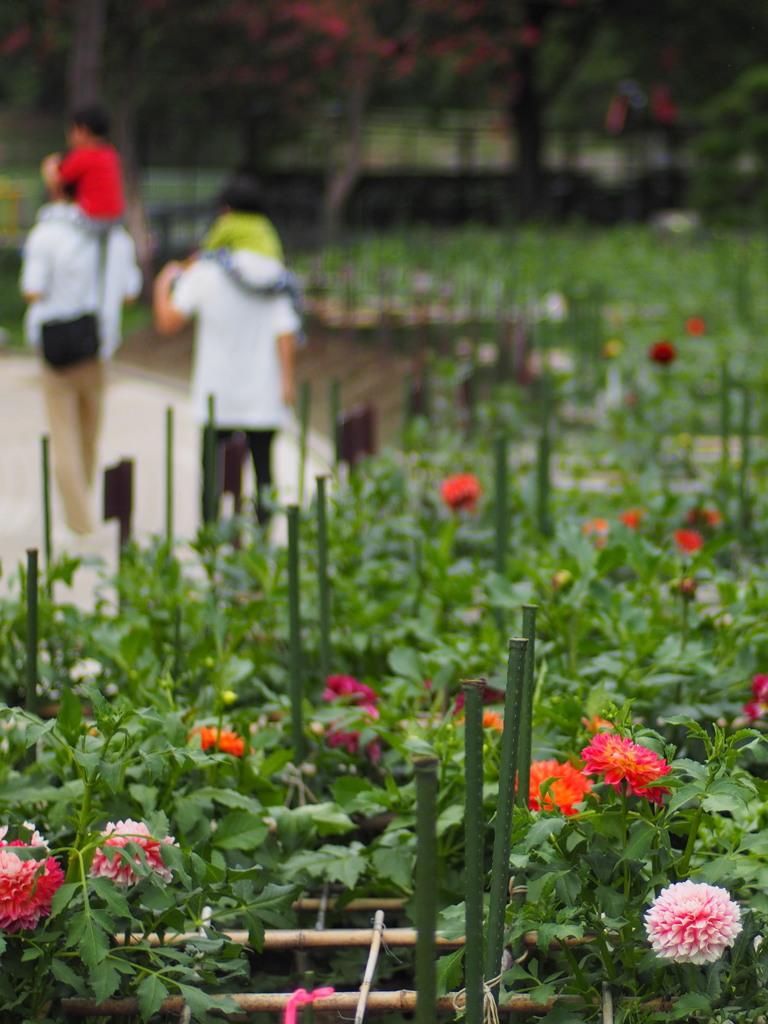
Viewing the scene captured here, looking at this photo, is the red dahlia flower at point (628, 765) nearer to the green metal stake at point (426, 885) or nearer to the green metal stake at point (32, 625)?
the green metal stake at point (426, 885)

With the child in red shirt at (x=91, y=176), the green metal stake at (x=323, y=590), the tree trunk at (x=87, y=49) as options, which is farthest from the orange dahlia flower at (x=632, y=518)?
the tree trunk at (x=87, y=49)

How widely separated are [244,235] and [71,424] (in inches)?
42.2

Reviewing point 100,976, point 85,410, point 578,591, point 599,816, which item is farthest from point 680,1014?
point 85,410

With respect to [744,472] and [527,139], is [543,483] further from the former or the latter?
[527,139]

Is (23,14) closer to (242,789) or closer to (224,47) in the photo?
(224,47)

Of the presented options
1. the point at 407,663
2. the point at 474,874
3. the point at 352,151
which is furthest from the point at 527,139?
the point at 474,874

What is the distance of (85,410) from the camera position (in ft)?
19.4

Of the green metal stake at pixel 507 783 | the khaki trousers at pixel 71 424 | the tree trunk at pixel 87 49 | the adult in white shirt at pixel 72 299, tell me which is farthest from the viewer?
the tree trunk at pixel 87 49

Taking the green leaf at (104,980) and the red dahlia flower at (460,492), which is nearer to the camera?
the green leaf at (104,980)

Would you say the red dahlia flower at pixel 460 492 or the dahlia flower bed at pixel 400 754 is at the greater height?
the red dahlia flower at pixel 460 492

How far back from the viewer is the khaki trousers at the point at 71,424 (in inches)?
221

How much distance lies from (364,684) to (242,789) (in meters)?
0.42

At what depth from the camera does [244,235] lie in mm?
5301

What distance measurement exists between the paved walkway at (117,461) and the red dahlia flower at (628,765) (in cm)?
272
